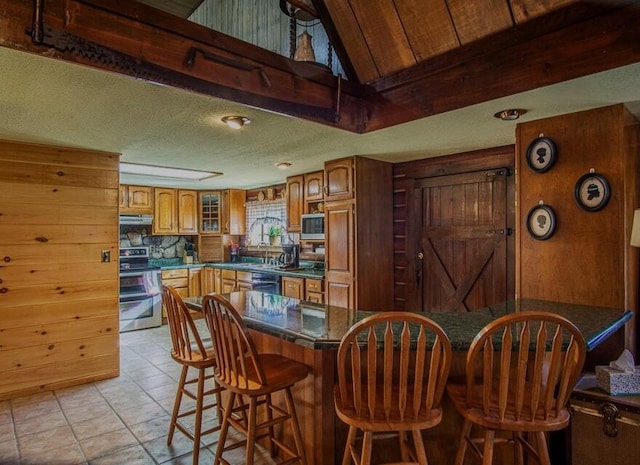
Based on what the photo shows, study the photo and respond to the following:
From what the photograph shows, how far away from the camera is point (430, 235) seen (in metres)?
4.15

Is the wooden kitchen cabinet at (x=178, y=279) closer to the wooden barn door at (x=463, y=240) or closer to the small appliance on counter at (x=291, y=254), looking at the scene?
the small appliance on counter at (x=291, y=254)

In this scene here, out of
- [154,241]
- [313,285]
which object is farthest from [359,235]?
[154,241]

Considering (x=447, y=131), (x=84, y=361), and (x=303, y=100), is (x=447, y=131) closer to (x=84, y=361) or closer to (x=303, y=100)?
(x=303, y=100)

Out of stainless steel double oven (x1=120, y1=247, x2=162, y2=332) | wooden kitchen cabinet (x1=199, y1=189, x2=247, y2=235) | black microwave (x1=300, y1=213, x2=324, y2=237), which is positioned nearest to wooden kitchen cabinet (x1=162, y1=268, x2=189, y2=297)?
stainless steel double oven (x1=120, y1=247, x2=162, y2=332)

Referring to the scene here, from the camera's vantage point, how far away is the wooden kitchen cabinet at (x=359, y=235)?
13.3 feet

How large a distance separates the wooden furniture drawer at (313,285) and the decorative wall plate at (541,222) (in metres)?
2.39

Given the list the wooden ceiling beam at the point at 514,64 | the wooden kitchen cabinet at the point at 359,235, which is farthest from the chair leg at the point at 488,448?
the wooden kitchen cabinet at the point at 359,235

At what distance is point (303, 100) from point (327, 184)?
1803mm

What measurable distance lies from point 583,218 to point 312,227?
117 inches

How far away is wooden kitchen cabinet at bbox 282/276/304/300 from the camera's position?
479 centimetres

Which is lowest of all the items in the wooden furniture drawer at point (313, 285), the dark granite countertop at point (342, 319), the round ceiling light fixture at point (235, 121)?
the wooden furniture drawer at point (313, 285)

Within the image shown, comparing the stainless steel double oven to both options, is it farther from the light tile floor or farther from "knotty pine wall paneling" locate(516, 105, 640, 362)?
"knotty pine wall paneling" locate(516, 105, 640, 362)

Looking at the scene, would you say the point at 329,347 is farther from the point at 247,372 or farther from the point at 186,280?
the point at 186,280

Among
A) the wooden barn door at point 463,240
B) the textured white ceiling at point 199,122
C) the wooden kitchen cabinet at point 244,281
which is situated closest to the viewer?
the textured white ceiling at point 199,122
